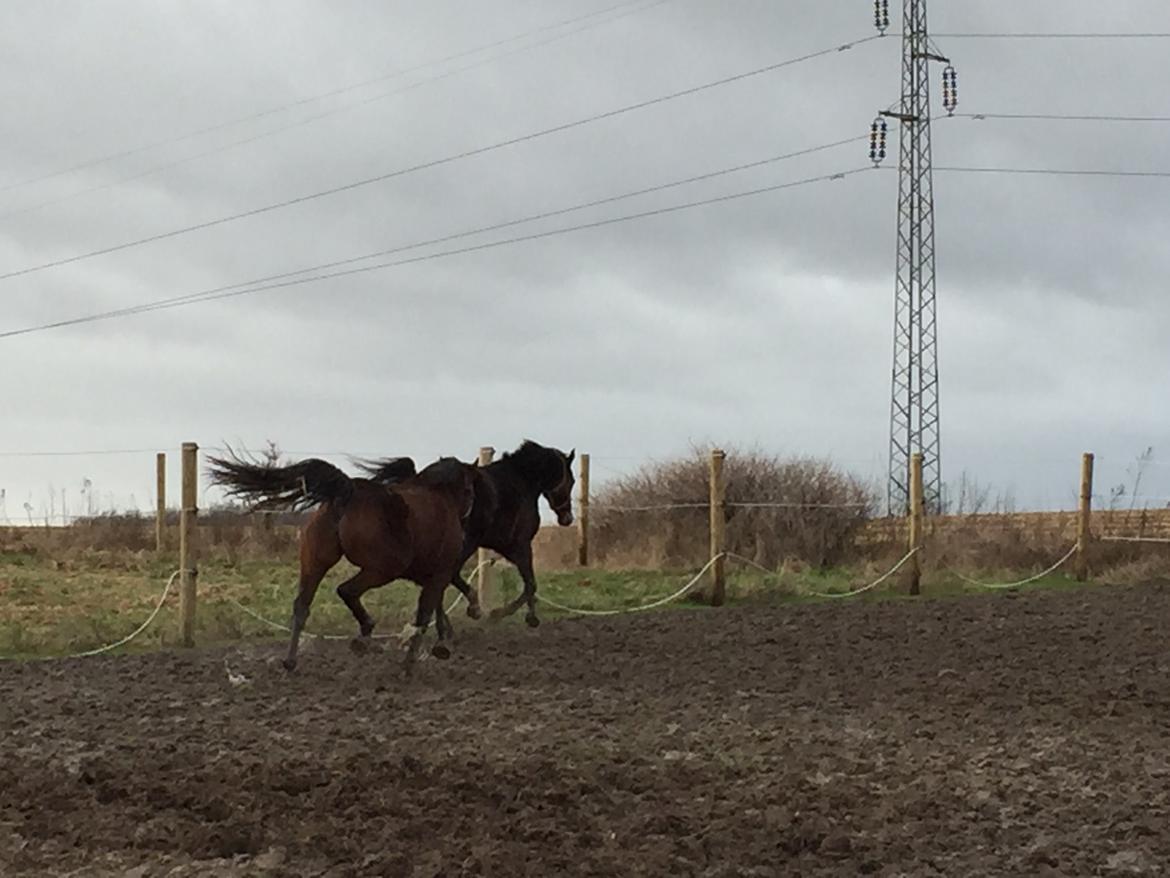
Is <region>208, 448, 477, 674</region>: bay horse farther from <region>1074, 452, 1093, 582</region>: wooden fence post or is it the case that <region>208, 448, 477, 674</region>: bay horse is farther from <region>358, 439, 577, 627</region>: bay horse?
<region>1074, 452, 1093, 582</region>: wooden fence post

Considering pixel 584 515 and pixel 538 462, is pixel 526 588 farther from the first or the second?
pixel 584 515

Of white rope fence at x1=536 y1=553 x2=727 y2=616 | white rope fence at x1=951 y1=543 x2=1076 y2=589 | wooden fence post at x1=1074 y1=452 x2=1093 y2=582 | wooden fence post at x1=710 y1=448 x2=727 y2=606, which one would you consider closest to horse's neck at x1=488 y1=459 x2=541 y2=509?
white rope fence at x1=536 y1=553 x2=727 y2=616

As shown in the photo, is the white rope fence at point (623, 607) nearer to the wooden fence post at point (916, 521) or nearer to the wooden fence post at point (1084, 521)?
the wooden fence post at point (916, 521)

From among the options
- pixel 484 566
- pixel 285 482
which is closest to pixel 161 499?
pixel 484 566

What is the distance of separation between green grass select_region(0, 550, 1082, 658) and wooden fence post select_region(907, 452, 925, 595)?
25cm

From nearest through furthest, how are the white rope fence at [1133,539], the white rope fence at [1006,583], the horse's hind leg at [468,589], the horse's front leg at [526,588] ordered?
the horse's hind leg at [468,589], the horse's front leg at [526,588], the white rope fence at [1006,583], the white rope fence at [1133,539]

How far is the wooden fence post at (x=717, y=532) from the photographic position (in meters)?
16.0

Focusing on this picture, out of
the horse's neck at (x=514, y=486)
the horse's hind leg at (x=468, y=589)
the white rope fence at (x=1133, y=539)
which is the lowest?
the horse's hind leg at (x=468, y=589)

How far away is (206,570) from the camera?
20938 mm

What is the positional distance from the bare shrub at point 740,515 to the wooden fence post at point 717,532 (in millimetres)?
4563

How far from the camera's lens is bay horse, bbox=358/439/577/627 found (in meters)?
12.5

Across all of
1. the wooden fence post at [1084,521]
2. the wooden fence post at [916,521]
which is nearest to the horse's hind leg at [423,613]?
the wooden fence post at [916,521]

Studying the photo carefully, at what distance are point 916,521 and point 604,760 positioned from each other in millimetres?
11648

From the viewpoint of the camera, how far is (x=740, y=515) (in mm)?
22453
